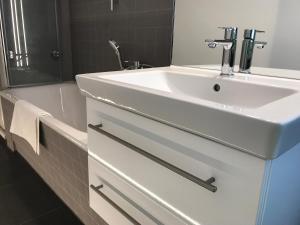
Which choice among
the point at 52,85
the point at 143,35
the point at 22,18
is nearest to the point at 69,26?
the point at 22,18

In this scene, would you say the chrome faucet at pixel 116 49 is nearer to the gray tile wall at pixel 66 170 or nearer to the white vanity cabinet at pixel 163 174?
the gray tile wall at pixel 66 170

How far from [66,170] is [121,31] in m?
1.14

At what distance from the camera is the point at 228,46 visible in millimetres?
874

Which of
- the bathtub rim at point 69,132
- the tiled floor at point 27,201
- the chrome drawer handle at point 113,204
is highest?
the bathtub rim at point 69,132

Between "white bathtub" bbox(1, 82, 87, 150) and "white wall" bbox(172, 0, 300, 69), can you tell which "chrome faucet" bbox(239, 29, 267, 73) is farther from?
"white bathtub" bbox(1, 82, 87, 150)

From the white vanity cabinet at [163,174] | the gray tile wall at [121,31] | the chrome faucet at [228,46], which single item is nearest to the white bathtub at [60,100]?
the gray tile wall at [121,31]

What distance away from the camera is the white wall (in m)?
0.88

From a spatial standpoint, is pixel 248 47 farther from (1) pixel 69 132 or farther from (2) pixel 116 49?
(2) pixel 116 49

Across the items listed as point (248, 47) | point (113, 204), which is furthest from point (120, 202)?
point (248, 47)

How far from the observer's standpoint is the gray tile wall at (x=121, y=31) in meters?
1.61

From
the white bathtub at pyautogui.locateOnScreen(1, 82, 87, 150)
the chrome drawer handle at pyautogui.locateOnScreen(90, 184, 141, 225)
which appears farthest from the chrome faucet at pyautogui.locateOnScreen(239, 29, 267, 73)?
the white bathtub at pyautogui.locateOnScreen(1, 82, 87, 150)

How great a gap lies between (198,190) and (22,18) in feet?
7.98

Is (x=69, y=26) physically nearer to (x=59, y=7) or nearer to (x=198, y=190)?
(x=59, y=7)

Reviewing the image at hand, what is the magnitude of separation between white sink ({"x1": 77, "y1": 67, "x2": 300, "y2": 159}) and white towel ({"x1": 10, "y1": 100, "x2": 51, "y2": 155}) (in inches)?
33.0
